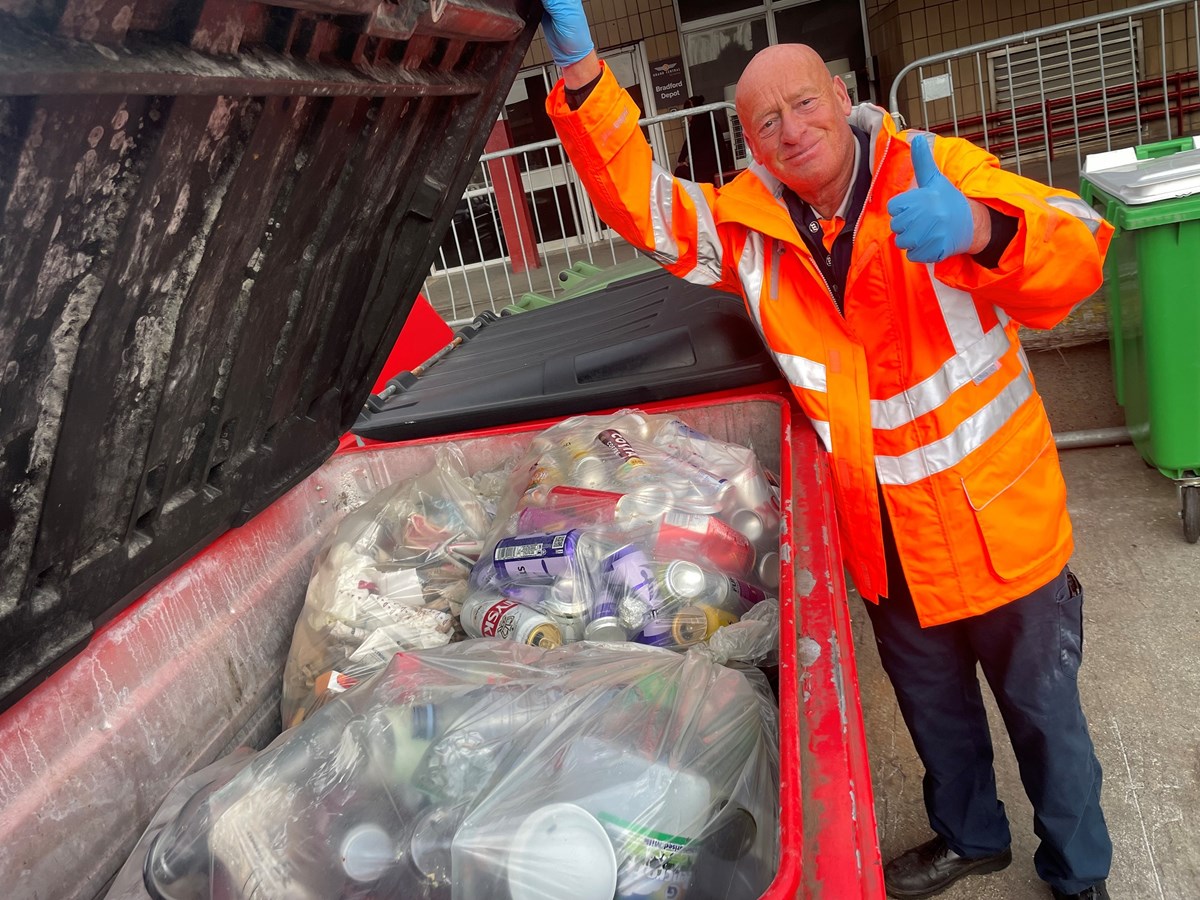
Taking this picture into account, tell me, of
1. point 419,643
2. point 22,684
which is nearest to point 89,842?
point 22,684

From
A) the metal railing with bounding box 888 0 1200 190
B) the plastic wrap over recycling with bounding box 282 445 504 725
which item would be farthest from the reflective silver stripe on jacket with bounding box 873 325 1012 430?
the metal railing with bounding box 888 0 1200 190

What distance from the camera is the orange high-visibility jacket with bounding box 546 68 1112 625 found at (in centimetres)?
154

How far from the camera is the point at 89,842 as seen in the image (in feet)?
3.99

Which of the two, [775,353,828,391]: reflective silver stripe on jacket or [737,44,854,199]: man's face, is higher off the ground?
[737,44,854,199]: man's face

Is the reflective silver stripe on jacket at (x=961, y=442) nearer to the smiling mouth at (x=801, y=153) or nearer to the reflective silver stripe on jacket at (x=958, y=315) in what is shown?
the reflective silver stripe on jacket at (x=958, y=315)

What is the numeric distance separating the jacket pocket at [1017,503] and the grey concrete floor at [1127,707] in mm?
892

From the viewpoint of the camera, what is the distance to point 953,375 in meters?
1.59

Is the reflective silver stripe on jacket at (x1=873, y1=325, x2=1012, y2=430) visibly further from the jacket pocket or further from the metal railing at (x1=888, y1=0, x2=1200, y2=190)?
the metal railing at (x1=888, y1=0, x2=1200, y2=190)

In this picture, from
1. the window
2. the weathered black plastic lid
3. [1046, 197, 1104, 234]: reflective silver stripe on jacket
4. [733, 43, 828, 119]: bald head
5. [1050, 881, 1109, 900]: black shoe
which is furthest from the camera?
the window

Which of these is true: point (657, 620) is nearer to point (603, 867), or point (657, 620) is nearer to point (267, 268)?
point (603, 867)

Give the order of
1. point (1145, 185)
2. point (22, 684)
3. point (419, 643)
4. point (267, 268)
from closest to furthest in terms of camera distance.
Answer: point (22, 684) → point (267, 268) → point (419, 643) → point (1145, 185)

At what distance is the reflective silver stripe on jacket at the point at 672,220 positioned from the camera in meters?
1.79

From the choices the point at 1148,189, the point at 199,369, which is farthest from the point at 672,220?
the point at 1148,189

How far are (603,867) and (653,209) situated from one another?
133 cm
